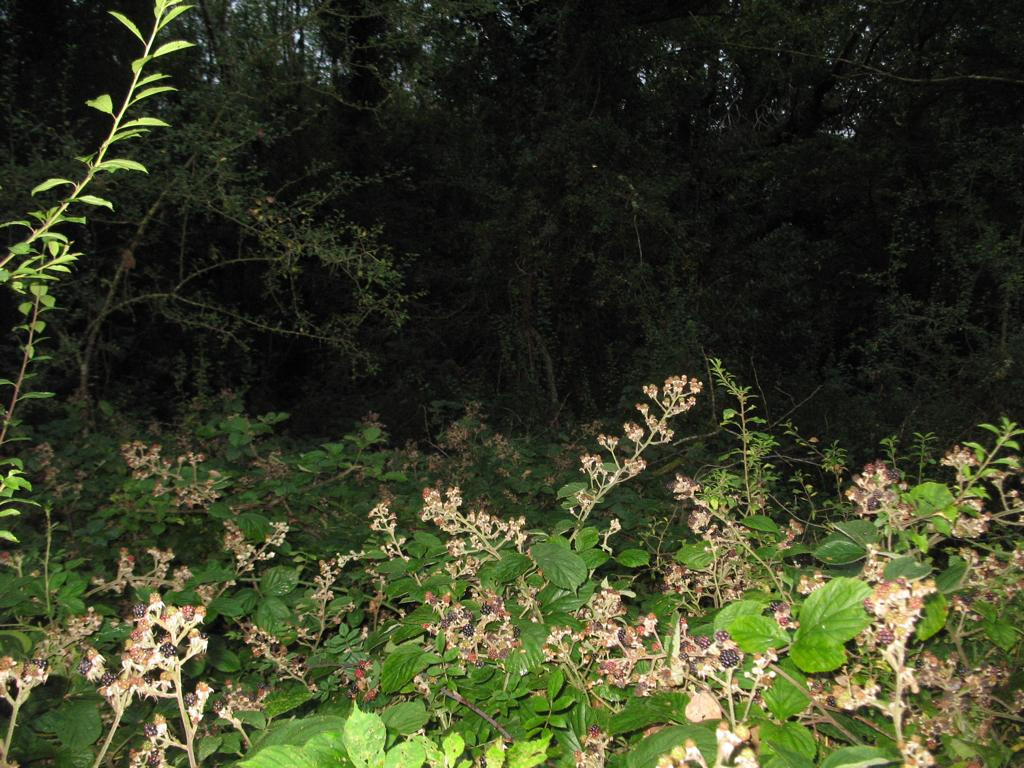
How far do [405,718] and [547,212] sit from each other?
20.0 ft

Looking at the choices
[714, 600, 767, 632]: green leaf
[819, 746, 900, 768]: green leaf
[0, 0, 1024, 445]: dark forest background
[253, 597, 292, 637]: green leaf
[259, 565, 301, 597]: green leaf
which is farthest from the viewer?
[0, 0, 1024, 445]: dark forest background

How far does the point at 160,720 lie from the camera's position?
1.03 metres

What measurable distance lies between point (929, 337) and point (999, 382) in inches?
40.5

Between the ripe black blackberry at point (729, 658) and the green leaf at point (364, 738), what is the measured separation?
459 millimetres

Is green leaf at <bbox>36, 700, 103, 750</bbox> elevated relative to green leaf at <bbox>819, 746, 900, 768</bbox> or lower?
lower

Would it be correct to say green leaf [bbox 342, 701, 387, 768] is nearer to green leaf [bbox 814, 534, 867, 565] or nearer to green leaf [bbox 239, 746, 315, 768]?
green leaf [bbox 239, 746, 315, 768]

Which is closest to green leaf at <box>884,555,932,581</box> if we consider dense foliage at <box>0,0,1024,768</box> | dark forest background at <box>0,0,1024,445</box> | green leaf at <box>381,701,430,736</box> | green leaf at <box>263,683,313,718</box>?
dense foliage at <box>0,0,1024,768</box>

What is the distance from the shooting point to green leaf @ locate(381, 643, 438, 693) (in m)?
1.25

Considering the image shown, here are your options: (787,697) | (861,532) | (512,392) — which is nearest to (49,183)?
(787,697)

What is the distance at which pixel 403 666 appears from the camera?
1.27m

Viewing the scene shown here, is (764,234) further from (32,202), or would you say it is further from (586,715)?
(586,715)

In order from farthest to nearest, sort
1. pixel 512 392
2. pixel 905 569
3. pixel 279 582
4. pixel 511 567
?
pixel 512 392 → pixel 279 582 → pixel 511 567 → pixel 905 569

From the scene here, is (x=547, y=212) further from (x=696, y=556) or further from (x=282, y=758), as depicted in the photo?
(x=282, y=758)

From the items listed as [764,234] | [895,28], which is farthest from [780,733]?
[895,28]
